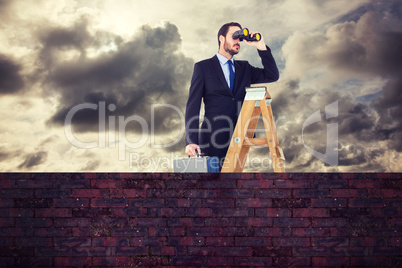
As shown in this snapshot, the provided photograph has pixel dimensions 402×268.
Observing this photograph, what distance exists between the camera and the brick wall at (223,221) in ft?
11.2

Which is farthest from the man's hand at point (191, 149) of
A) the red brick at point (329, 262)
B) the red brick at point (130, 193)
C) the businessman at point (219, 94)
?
the red brick at point (329, 262)

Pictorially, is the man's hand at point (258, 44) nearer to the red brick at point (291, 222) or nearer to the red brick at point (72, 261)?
the red brick at point (291, 222)

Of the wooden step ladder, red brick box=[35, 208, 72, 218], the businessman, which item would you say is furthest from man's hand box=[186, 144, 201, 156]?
red brick box=[35, 208, 72, 218]

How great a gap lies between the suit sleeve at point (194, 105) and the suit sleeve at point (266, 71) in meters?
0.73

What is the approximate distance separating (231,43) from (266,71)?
1.89 feet

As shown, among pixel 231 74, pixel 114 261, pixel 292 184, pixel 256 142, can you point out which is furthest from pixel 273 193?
pixel 231 74

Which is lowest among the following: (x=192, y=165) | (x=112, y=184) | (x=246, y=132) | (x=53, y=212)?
(x=53, y=212)

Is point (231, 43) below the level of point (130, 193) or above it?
above

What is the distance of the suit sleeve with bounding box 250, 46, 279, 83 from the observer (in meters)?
4.37

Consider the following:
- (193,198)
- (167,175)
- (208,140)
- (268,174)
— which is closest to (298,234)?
(268,174)

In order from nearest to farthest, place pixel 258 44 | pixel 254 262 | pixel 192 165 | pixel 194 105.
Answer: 1. pixel 254 262
2. pixel 192 165
3. pixel 258 44
4. pixel 194 105

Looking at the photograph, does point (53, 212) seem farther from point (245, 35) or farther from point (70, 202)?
point (245, 35)

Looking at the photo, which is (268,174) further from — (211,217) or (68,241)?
(68,241)

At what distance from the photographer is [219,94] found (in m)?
4.49
